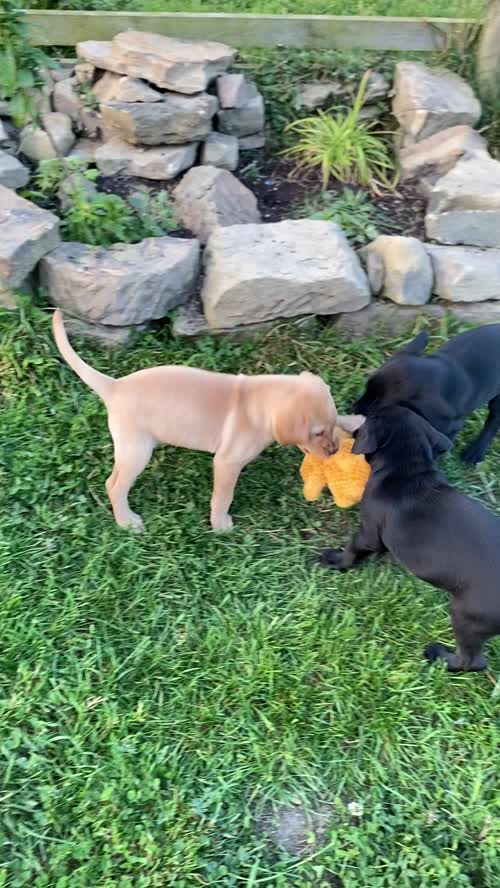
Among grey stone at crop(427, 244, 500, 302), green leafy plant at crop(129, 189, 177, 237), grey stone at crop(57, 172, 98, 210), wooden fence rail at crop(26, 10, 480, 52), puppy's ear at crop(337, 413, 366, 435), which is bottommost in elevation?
puppy's ear at crop(337, 413, 366, 435)

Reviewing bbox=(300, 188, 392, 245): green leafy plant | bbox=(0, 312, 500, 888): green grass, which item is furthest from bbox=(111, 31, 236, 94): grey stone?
bbox=(0, 312, 500, 888): green grass

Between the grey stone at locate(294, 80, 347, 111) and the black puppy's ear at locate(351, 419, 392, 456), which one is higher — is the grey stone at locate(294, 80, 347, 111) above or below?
above

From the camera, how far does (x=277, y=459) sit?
12.8 feet

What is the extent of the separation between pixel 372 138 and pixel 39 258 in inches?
93.2

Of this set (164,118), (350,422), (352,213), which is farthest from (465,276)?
(164,118)

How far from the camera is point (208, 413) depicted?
10.5ft

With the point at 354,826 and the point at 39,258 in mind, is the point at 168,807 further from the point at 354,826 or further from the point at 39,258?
the point at 39,258

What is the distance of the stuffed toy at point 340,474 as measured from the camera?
3.38 meters

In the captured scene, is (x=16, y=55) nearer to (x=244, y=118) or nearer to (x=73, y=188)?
(x=73, y=188)

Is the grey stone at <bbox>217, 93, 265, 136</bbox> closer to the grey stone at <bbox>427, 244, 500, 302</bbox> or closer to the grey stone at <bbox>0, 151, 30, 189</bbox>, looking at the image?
the grey stone at <bbox>0, 151, 30, 189</bbox>

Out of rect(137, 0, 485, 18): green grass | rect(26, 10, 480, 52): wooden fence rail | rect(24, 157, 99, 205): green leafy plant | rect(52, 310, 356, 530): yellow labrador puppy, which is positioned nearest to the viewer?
rect(52, 310, 356, 530): yellow labrador puppy

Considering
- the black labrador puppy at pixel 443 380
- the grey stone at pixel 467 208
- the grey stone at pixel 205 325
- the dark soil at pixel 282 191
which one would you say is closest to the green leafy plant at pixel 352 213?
the dark soil at pixel 282 191

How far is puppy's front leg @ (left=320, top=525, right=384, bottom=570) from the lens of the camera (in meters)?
3.17

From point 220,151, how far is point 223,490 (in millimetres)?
2445
